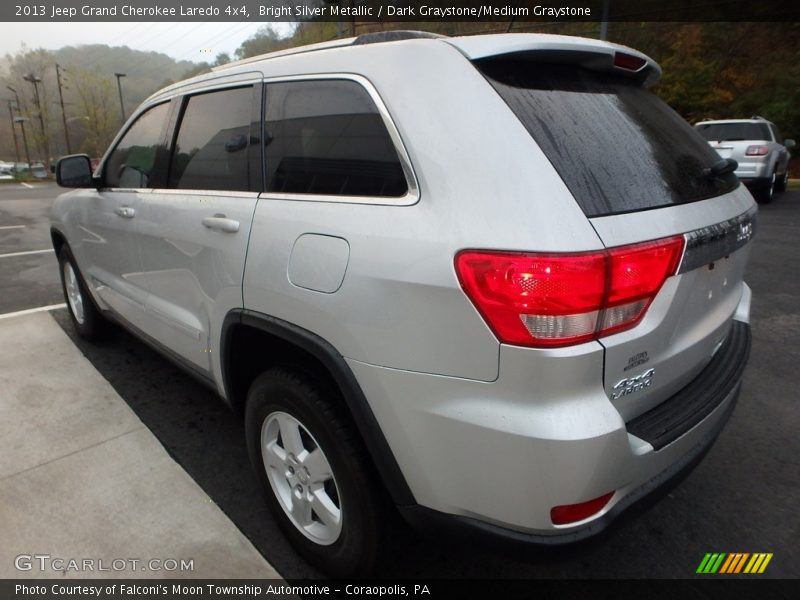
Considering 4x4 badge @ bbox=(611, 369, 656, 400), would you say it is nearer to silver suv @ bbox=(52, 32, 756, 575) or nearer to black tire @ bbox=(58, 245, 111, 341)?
silver suv @ bbox=(52, 32, 756, 575)

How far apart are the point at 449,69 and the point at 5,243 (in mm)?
9812

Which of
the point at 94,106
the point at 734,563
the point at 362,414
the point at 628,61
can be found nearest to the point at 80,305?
the point at 362,414

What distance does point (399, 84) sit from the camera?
1589mm

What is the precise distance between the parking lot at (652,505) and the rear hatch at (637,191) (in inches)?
19.0

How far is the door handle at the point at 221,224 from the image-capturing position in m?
2.04

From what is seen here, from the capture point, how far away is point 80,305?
4.03 m

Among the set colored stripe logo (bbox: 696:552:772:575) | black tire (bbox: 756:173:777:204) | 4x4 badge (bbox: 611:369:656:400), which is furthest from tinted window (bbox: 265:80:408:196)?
black tire (bbox: 756:173:777:204)

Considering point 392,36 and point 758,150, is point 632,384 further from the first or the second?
point 758,150

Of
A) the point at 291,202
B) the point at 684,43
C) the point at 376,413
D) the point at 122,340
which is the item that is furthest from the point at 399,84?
the point at 684,43

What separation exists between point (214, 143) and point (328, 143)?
79 cm

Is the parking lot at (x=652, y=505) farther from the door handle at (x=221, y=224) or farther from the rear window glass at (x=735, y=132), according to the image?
the rear window glass at (x=735, y=132)

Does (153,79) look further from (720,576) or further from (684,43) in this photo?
(720,576)

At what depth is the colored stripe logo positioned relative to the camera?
1.99 metres

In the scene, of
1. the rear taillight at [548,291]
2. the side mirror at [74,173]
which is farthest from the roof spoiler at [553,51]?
the side mirror at [74,173]
